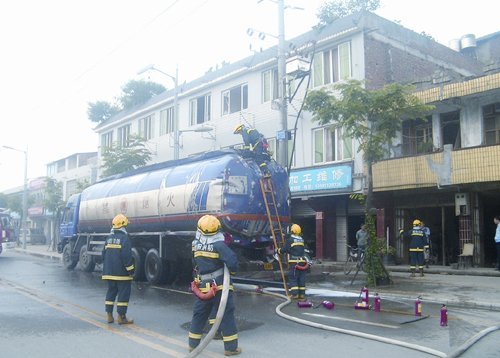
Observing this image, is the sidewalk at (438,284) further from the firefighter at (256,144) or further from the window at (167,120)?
the window at (167,120)

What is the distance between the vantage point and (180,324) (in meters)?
7.75

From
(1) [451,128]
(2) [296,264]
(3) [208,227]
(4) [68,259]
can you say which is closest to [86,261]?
(4) [68,259]

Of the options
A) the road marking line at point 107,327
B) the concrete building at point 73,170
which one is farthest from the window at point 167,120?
the road marking line at point 107,327

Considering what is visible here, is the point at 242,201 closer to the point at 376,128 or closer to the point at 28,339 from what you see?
the point at 376,128

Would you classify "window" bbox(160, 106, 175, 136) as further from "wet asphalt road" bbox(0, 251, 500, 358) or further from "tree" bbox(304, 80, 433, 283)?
"wet asphalt road" bbox(0, 251, 500, 358)

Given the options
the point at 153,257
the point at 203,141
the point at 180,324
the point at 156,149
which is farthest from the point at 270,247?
the point at 156,149

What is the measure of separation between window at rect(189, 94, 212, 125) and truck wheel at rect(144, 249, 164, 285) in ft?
46.1

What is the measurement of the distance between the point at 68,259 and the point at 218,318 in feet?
49.9

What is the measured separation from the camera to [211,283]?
601 centimetres

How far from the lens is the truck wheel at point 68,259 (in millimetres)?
19062

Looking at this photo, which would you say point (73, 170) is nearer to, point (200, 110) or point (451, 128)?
point (200, 110)

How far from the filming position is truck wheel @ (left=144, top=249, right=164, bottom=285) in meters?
13.5

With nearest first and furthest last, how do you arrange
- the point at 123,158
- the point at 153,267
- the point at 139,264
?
the point at 153,267 < the point at 139,264 < the point at 123,158

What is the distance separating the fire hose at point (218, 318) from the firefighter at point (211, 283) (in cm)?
8
